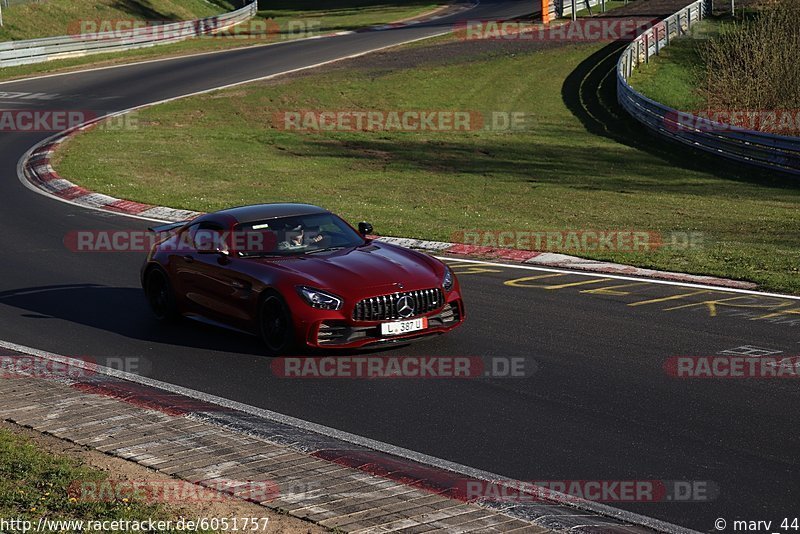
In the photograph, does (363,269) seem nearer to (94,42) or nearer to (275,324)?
(275,324)

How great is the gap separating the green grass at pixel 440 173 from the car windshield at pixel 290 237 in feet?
17.1

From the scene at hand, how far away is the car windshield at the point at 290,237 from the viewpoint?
12.5m

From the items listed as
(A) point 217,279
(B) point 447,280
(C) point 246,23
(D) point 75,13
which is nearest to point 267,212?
(A) point 217,279

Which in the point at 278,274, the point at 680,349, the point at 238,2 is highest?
the point at 238,2

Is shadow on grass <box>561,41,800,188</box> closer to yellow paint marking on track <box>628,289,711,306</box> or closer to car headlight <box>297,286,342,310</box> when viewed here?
yellow paint marking on track <box>628,289,711,306</box>

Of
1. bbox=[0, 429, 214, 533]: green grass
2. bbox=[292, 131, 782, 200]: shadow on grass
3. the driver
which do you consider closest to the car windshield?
the driver

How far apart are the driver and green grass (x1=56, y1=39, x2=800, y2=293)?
18.0ft

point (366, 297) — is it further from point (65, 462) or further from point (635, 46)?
point (635, 46)

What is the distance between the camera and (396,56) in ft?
158

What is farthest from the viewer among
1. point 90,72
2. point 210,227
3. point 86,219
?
point 90,72

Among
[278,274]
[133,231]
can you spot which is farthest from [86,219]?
[278,274]

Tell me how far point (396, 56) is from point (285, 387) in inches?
1534

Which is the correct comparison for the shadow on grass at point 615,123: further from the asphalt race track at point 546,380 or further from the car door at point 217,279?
the car door at point 217,279

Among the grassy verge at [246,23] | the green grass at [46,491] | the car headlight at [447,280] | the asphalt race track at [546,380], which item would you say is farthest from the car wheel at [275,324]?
the grassy verge at [246,23]
